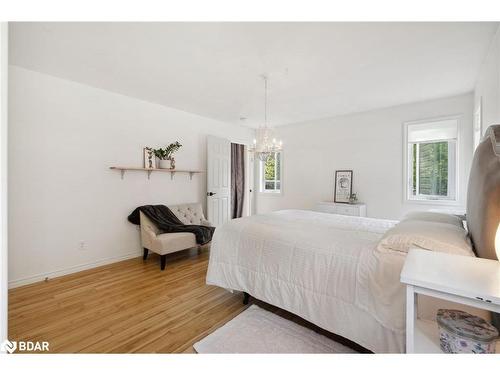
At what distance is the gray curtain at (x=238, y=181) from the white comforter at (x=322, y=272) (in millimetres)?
3948

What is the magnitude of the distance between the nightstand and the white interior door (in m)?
3.68

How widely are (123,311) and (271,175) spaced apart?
14.5 feet

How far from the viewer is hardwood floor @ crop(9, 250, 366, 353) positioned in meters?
1.74

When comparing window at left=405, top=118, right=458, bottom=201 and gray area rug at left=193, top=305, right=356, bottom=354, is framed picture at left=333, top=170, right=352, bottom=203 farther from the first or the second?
gray area rug at left=193, top=305, right=356, bottom=354

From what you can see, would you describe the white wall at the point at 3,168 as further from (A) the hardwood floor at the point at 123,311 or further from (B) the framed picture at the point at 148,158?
(B) the framed picture at the point at 148,158

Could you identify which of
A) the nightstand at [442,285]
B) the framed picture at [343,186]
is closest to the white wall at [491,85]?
the nightstand at [442,285]

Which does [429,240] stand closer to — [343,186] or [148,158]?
[343,186]

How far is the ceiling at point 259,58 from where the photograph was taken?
1946 millimetres

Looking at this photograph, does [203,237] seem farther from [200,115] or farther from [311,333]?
[200,115]

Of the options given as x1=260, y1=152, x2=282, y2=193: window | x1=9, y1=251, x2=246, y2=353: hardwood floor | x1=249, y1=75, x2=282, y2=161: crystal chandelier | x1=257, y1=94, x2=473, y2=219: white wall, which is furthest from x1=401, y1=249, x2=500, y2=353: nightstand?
x1=260, y1=152, x2=282, y2=193: window

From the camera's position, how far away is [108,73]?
2.75 metres

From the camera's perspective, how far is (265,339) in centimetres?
177

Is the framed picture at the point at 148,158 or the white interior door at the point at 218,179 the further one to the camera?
the white interior door at the point at 218,179
